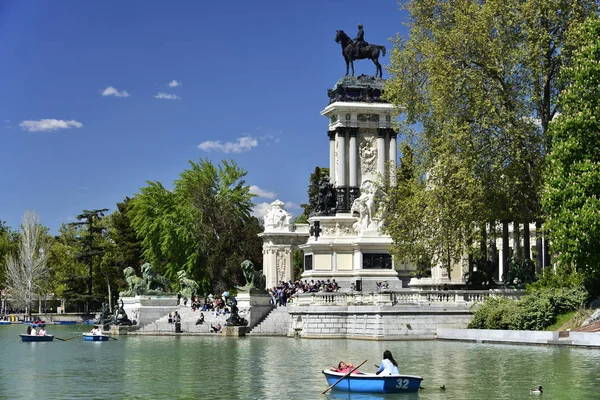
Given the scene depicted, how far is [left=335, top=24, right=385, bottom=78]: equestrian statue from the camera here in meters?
67.4

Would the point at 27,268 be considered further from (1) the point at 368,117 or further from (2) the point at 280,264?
(1) the point at 368,117

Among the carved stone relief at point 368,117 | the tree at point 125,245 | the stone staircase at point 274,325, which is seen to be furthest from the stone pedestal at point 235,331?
the tree at point 125,245

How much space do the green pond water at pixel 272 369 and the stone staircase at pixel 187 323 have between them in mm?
10006

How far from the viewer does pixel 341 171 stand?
65.2m

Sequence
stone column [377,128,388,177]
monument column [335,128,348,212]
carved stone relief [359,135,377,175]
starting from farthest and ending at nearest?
carved stone relief [359,135,377,175] < stone column [377,128,388,177] < monument column [335,128,348,212]

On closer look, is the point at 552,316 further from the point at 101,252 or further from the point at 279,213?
the point at 101,252

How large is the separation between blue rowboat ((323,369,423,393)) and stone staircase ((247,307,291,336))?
1052 inches

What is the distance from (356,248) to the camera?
2443 inches

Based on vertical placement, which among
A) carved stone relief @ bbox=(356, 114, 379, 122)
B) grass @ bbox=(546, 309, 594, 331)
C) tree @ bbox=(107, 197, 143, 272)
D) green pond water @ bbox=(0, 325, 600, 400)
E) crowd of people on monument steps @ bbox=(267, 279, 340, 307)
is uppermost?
carved stone relief @ bbox=(356, 114, 379, 122)

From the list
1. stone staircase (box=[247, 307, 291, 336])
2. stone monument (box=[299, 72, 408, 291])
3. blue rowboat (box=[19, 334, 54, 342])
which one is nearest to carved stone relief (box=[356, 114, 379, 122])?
stone monument (box=[299, 72, 408, 291])

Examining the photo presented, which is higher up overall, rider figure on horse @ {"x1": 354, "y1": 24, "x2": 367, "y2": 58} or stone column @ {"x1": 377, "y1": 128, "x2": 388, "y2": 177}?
rider figure on horse @ {"x1": 354, "y1": 24, "x2": 367, "y2": 58}

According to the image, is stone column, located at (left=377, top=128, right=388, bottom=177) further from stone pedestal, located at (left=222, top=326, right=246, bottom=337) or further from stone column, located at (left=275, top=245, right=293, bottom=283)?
stone column, located at (left=275, top=245, right=293, bottom=283)

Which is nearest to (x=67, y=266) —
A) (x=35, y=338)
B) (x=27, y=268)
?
(x=27, y=268)

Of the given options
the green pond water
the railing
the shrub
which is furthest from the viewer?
the railing
